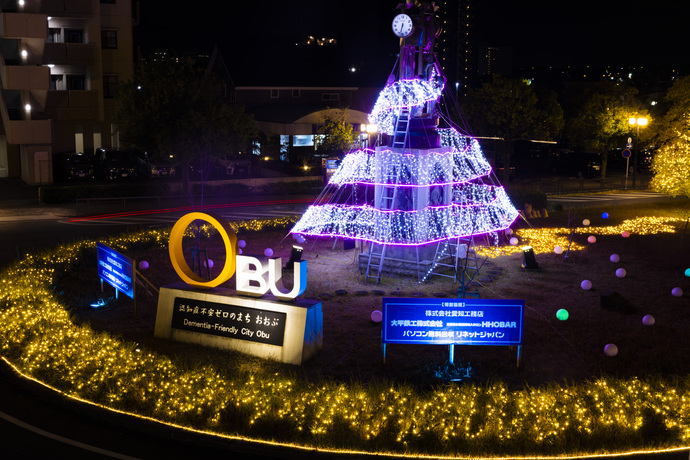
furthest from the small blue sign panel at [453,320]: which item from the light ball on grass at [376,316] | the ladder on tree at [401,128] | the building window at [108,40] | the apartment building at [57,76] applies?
the building window at [108,40]

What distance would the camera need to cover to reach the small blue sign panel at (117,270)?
14.1 m

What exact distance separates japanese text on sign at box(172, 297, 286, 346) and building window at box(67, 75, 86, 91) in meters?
36.6

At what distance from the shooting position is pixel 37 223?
27672 millimetres

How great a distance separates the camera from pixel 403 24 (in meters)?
17.3

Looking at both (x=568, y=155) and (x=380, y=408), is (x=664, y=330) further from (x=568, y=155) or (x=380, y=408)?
(x=568, y=155)

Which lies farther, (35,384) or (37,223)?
(37,223)

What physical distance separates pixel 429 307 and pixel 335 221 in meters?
7.45

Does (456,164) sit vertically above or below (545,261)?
above

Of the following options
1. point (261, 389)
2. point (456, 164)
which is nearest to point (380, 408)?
point (261, 389)

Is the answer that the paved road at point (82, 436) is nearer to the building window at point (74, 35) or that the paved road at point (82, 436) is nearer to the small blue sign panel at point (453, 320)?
the small blue sign panel at point (453, 320)

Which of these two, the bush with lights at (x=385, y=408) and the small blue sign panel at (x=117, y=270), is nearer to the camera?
the bush with lights at (x=385, y=408)

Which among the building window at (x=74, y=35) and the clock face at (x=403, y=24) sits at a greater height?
the building window at (x=74, y=35)

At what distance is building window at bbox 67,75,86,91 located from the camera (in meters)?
44.2

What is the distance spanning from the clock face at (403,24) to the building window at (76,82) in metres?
33.4
